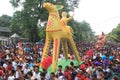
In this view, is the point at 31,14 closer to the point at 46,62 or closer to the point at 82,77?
the point at 46,62

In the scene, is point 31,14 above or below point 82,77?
above

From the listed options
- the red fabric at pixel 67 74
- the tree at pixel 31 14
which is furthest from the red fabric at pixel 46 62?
the tree at pixel 31 14

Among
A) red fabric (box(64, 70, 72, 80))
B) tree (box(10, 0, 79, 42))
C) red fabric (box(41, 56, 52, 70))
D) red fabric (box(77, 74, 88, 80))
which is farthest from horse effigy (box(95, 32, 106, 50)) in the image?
red fabric (box(77, 74, 88, 80))

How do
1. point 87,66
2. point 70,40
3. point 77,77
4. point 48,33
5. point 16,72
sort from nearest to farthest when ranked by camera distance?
1. point 77,77
2. point 16,72
3. point 87,66
4. point 48,33
5. point 70,40

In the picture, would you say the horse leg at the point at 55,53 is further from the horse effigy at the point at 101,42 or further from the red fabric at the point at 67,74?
the horse effigy at the point at 101,42

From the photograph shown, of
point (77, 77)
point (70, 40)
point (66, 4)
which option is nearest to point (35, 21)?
point (66, 4)

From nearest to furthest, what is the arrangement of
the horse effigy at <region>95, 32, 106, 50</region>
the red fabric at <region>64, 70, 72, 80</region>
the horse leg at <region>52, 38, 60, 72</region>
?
1. the red fabric at <region>64, 70, 72, 80</region>
2. the horse leg at <region>52, 38, 60, 72</region>
3. the horse effigy at <region>95, 32, 106, 50</region>

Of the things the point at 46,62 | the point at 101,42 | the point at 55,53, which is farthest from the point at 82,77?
the point at 101,42

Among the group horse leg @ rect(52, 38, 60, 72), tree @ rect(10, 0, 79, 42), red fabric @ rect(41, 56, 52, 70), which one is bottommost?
red fabric @ rect(41, 56, 52, 70)

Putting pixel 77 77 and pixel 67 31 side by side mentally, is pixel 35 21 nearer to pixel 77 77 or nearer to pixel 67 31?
pixel 67 31

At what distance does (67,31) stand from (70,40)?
798mm

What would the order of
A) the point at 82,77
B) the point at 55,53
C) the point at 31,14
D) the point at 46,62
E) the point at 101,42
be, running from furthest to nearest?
the point at 31,14, the point at 101,42, the point at 46,62, the point at 55,53, the point at 82,77

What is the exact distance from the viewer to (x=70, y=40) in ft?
55.0

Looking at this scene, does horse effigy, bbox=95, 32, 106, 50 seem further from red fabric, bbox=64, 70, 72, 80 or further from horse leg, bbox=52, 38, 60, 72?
red fabric, bbox=64, 70, 72, 80
